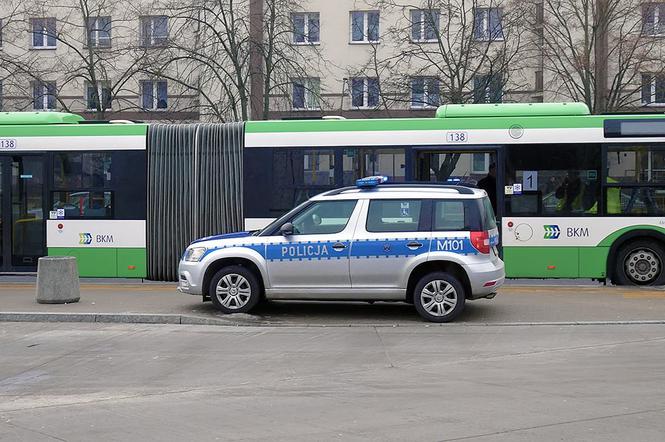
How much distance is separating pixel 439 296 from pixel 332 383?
372 cm

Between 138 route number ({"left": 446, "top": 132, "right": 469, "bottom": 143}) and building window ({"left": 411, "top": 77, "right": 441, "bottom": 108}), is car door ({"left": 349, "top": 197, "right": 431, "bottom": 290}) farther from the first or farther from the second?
building window ({"left": 411, "top": 77, "right": 441, "bottom": 108})

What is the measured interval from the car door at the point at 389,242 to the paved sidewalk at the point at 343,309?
26.9 inches

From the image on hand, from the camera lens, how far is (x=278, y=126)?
15.9 m

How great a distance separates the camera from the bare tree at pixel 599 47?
27.3 metres

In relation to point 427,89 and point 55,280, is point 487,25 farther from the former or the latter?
point 55,280

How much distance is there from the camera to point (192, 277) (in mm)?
12336

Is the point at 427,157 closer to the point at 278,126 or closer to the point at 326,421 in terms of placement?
the point at 278,126

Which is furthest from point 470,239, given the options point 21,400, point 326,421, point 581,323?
point 21,400

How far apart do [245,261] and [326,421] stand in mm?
5604

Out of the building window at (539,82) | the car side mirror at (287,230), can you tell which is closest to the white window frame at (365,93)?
the building window at (539,82)

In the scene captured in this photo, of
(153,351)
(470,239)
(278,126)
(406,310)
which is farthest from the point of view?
(278,126)

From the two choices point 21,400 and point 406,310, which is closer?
point 21,400

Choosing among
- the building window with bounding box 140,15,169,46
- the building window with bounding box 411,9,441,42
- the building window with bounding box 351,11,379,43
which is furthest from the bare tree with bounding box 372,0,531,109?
the building window with bounding box 140,15,169,46

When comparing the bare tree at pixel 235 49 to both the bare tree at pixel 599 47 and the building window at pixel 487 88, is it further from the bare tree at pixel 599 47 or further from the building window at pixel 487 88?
the bare tree at pixel 599 47
